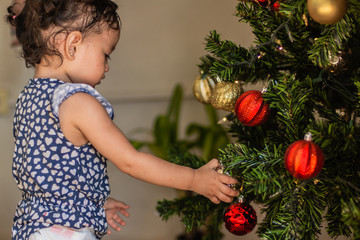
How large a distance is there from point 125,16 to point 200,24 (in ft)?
1.28

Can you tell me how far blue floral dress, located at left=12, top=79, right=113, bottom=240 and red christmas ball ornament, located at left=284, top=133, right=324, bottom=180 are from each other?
388 millimetres

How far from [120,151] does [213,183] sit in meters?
0.18

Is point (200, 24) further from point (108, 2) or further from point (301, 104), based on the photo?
point (301, 104)

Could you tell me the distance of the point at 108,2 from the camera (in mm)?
937

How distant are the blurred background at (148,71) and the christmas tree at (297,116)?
111cm

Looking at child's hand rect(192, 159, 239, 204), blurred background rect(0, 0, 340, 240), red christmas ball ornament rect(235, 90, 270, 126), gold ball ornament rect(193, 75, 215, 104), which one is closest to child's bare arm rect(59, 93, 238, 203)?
child's hand rect(192, 159, 239, 204)

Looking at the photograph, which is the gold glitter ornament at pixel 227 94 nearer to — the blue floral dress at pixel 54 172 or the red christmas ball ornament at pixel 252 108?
the red christmas ball ornament at pixel 252 108

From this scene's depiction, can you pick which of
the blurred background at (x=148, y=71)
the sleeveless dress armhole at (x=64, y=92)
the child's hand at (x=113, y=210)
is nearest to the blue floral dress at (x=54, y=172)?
the sleeveless dress armhole at (x=64, y=92)

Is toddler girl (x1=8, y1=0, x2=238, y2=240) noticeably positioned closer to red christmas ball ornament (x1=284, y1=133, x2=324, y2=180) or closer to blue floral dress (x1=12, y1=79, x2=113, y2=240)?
blue floral dress (x1=12, y1=79, x2=113, y2=240)

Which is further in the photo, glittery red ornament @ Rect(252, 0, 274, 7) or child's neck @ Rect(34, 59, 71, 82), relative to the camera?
child's neck @ Rect(34, 59, 71, 82)

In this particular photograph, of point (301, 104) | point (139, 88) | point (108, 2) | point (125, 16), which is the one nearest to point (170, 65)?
point (139, 88)

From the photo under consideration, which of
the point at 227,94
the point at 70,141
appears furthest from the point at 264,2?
the point at 70,141

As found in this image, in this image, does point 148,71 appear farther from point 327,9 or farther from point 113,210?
point 327,9

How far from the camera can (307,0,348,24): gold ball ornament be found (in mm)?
582
